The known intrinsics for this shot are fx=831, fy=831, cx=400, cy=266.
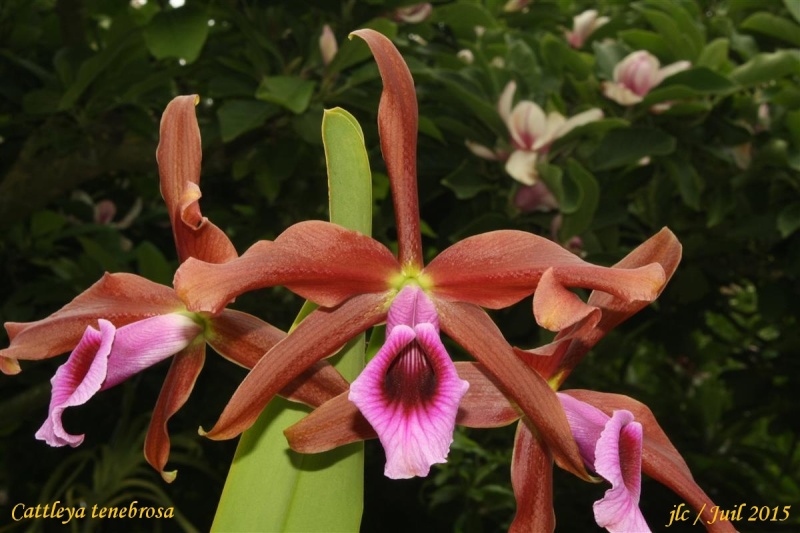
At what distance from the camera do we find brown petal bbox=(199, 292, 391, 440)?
578mm

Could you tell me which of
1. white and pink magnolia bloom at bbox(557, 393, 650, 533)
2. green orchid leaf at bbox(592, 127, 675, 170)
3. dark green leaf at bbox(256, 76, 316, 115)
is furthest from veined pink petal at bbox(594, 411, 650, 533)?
green orchid leaf at bbox(592, 127, 675, 170)

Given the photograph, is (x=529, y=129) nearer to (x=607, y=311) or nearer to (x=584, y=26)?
(x=584, y=26)

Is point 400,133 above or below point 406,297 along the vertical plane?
above

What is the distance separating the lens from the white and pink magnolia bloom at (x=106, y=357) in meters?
0.56

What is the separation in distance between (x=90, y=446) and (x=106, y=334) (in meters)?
1.98

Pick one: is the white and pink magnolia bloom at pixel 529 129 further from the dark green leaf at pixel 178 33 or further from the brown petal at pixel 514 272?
the brown petal at pixel 514 272

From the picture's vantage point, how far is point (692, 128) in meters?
1.76

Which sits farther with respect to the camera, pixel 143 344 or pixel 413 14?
pixel 413 14

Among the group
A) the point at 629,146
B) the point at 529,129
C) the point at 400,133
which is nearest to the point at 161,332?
the point at 400,133

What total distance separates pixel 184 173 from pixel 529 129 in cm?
98

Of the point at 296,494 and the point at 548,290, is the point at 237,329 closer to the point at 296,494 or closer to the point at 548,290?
the point at 296,494

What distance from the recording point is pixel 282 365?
58 centimetres

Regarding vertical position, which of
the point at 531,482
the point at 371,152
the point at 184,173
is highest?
the point at 184,173

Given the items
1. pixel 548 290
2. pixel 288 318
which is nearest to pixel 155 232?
pixel 288 318
